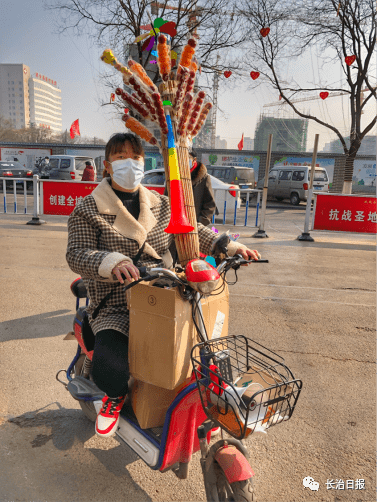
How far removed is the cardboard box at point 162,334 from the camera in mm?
1713

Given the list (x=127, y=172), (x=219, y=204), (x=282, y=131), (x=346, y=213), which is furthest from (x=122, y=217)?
(x=282, y=131)

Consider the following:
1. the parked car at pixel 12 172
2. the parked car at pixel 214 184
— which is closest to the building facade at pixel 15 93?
the parked car at pixel 12 172

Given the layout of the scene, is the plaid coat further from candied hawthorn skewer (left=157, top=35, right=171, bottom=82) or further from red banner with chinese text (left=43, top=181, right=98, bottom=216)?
red banner with chinese text (left=43, top=181, right=98, bottom=216)

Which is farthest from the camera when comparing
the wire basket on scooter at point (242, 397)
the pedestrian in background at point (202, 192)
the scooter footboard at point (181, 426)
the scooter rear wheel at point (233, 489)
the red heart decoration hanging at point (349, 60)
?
the red heart decoration hanging at point (349, 60)

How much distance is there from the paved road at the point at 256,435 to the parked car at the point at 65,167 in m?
12.0

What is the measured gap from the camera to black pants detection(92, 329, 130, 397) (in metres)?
1.90

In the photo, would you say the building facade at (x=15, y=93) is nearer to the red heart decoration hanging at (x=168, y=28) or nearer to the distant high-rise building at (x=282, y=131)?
the distant high-rise building at (x=282, y=131)

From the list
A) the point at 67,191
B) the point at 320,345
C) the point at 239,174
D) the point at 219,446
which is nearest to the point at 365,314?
the point at 320,345

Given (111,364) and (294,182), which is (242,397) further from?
(294,182)

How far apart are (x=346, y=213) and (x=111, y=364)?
9110 mm

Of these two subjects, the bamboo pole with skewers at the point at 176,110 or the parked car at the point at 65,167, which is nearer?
the bamboo pole with skewers at the point at 176,110

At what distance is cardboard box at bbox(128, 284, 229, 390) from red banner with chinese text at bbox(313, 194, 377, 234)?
8704 millimetres

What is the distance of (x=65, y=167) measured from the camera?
17656 millimetres

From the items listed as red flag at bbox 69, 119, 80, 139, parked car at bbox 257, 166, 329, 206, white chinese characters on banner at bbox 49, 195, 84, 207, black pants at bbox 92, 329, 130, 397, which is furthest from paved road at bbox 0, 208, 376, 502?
red flag at bbox 69, 119, 80, 139
